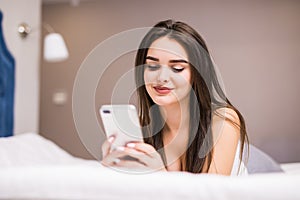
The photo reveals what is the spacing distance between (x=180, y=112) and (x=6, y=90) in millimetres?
781

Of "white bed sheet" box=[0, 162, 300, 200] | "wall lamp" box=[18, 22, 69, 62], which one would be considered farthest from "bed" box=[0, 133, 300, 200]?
"wall lamp" box=[18, 22, 69, 62]

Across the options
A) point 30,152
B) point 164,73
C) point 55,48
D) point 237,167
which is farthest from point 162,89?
point 55,48

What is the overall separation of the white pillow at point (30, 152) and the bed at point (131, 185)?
0.50ft

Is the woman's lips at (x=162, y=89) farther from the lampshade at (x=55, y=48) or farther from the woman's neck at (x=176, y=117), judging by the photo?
the lampshade at (x=55, y=48)

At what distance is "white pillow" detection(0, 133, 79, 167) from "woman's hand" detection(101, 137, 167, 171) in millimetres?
239

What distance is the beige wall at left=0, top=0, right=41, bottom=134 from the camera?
1.04 meters

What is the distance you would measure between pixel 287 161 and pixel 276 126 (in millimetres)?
135

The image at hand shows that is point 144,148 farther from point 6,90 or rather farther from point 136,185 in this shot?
point 6,90

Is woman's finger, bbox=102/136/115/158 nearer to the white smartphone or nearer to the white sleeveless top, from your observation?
the white smartphone

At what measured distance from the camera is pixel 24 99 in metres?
1.13

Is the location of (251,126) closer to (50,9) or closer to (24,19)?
(50,9)

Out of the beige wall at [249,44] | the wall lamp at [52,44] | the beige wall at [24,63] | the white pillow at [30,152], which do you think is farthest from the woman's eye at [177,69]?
the beige wall at [24,63]

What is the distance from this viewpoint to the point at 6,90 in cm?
110

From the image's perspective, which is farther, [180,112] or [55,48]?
[55,48]
